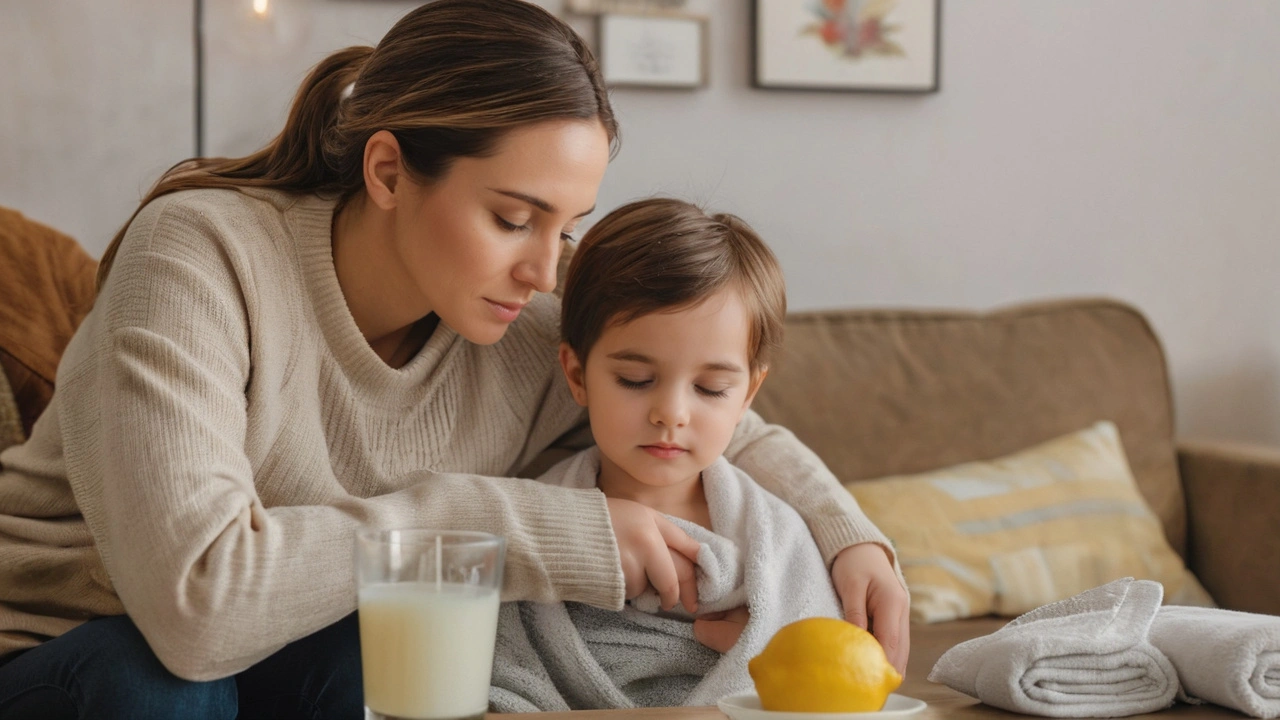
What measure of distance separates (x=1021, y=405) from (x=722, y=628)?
109 centimetres

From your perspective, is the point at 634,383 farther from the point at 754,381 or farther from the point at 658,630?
the point at 658,630

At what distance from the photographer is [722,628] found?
1.28 m

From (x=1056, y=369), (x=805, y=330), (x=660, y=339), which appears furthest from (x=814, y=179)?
(x=660, y=339)

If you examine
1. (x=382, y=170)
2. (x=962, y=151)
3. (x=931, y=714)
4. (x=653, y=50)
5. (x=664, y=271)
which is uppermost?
(x=653, y=50)

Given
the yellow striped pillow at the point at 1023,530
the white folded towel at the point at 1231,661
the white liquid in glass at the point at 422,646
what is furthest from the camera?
the yellow striped pillow at the point at 1023,530

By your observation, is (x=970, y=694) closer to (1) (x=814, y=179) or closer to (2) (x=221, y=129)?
(1) (x=814, y=179)

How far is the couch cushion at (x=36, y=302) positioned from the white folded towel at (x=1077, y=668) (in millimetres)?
1229

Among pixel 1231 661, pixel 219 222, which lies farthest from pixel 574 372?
pixel 1231 661

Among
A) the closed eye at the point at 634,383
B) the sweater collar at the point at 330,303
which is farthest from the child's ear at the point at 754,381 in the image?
the sweater collar at the point at 330,303

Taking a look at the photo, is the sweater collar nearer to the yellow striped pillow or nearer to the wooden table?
the wooden table

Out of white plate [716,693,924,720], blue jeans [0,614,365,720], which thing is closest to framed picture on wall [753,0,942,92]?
blue jeans [0,614,365,720]

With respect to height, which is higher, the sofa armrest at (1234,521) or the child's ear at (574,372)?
the child's ear at (574,372)

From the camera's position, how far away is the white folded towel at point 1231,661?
0.96m

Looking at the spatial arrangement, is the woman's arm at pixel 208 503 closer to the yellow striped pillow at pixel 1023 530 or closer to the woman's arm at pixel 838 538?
the woman's arm at pixel 838 538
